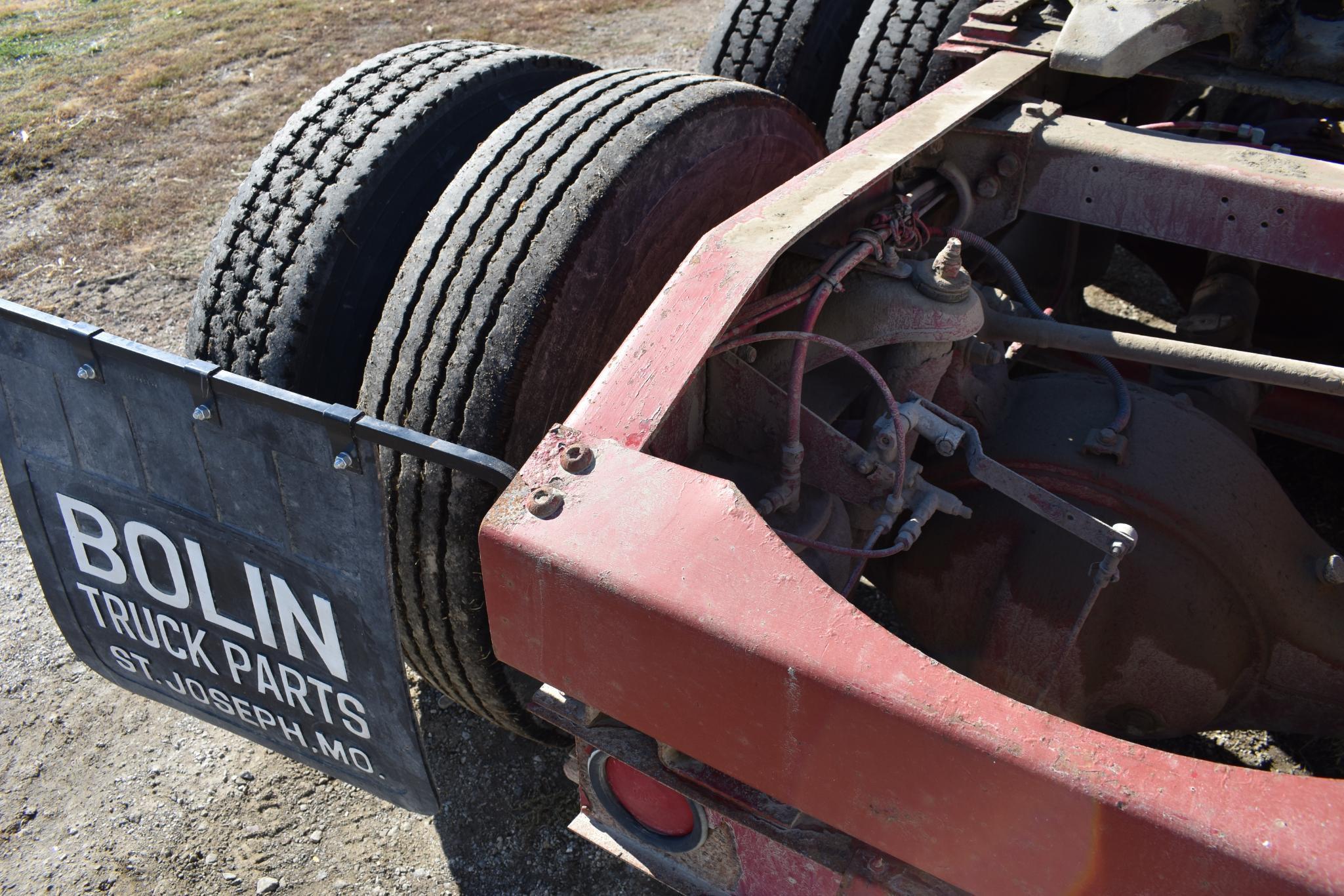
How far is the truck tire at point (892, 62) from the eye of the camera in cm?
297

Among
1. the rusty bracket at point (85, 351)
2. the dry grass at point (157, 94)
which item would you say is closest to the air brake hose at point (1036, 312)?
the rusty bracket at point (85, 351)

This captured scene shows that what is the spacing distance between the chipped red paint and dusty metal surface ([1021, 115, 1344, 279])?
1220mm

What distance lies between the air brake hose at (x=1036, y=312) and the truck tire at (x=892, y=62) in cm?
83

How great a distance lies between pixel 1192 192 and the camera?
216 centimetres

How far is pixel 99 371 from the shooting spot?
1445 mm

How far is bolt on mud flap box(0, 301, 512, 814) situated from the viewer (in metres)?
1.38

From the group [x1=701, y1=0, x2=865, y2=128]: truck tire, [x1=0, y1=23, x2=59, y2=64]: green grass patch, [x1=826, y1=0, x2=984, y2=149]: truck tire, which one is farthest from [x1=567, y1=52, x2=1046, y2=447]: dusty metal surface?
[x1=0, y1=23, x2=59, y2=64]: green grass patch

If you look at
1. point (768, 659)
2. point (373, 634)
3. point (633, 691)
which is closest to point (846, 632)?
point (768, 659)

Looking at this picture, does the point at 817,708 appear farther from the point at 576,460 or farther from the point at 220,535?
the point at 220,535

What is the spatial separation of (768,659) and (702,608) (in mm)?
96

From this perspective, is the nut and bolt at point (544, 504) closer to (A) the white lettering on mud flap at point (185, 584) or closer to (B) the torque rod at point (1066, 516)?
(A) the white lettering on mud flap at point (185, 584)

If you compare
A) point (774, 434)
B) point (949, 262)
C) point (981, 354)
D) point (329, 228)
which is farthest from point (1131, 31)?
point (329, 228)

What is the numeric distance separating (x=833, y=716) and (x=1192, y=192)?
4.99 feet

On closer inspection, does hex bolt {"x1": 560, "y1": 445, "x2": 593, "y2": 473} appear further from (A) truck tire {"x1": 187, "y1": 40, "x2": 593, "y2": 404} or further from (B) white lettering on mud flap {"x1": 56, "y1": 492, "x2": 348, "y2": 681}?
(A) truck tire {"x1": 187, "y1": 40, "x2": 593, "y2": 404}
